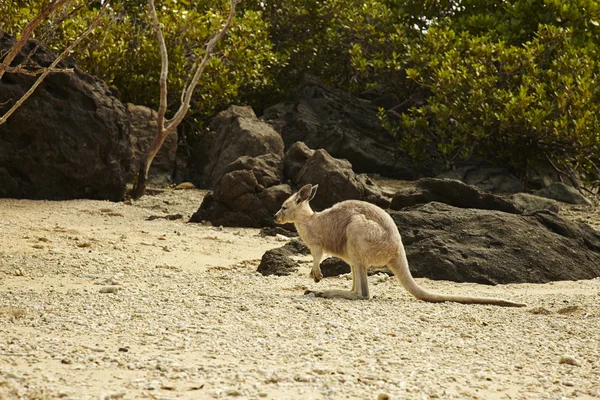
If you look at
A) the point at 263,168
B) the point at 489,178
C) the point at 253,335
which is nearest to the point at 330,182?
the point at 263,168

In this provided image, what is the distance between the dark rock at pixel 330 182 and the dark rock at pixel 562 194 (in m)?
4.64

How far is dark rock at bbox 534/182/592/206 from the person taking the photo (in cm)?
1744

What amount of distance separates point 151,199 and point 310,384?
447 inches

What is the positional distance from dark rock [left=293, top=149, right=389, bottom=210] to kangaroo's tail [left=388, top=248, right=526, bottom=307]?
18.6 ft

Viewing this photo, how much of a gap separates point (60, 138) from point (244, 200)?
3498 millimetres

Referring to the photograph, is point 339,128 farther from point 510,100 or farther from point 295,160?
point 295,160

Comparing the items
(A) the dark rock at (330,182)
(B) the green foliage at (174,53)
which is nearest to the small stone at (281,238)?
(A) the dark rock at (330,182)

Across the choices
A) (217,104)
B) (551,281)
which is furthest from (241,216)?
(217,104)

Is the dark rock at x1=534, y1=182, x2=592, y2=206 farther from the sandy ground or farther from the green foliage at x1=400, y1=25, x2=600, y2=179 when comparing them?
the sandy ground

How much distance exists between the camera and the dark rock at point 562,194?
17438 millimetres

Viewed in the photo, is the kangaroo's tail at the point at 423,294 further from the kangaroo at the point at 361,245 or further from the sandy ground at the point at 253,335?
the sandy ground at the point at 253,335

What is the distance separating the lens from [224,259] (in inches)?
449

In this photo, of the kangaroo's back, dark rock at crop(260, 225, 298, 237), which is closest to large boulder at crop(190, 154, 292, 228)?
dark rock at crop(260, 225, 298, 237)

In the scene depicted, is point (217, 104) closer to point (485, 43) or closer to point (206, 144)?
point (206, 144)
